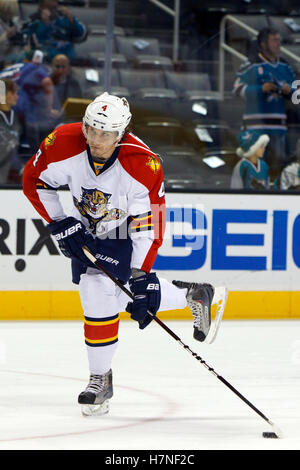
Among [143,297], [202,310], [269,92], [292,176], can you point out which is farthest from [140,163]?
[269,92]

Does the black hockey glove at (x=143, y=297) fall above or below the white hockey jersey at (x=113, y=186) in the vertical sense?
below

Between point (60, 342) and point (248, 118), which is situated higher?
point (248, 118)

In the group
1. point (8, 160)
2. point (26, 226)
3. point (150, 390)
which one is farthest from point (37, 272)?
point (150, 390)

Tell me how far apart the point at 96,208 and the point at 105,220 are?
0.06m

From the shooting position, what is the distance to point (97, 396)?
3754 mm

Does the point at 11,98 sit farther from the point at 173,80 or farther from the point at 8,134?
the point at 173,80

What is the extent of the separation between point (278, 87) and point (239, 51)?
39 centimetres

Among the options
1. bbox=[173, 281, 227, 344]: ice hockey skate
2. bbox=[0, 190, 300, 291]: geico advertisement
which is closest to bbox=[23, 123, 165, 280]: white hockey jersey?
bbox=[173, 281, 227, 344]: ice hockey skate

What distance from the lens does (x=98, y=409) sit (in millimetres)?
3752

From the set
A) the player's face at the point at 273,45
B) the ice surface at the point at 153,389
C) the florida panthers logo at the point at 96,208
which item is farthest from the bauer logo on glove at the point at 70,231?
the player's face at the point at 273,45

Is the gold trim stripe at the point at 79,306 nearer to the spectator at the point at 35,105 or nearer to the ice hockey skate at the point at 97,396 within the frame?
the spectator at the point at 35,105

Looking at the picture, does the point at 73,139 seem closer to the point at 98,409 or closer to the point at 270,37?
the point at 98,409

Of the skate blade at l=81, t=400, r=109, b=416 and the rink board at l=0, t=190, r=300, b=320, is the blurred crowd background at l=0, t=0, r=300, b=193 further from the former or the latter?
the skate blade at l=81, t=400, r=109, b=416

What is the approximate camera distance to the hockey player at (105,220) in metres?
3.74
